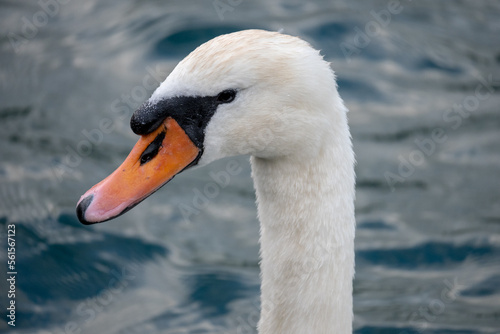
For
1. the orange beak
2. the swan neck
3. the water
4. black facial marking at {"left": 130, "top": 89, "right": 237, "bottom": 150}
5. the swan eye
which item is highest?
the swan eye

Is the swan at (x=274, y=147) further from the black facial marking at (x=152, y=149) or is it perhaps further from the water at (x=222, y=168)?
the water at (x=222, y=168)

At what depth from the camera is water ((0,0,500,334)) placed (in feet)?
20.6

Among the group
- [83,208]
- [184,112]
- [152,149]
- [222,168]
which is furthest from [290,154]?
[222,168]

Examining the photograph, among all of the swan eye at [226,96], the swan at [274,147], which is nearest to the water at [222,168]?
the swan at [274,147]

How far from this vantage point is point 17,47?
8508mm

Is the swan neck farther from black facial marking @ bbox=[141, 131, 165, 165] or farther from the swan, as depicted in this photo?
black facial marking @ bbox=[141, 131, 165, 165]

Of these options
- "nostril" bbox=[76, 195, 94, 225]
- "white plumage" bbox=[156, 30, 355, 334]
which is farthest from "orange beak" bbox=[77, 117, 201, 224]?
"white plumage" bbox=[156, 30, 355, 334]

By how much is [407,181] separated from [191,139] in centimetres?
453

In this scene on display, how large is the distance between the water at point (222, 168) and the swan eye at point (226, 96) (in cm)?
321

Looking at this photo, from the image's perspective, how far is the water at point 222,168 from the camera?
20.6 feet

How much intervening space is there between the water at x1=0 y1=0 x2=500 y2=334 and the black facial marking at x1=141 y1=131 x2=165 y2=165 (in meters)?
2.98

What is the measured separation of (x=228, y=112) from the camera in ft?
11.1

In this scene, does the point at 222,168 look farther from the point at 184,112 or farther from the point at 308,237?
the point at 184,112

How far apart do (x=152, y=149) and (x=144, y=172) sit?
0.12m
